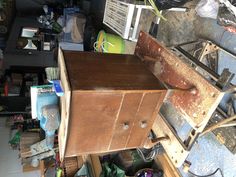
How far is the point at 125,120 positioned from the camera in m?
0.79

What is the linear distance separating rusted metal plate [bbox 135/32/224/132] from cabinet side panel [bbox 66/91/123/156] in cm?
23

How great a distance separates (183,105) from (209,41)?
2.01 ft

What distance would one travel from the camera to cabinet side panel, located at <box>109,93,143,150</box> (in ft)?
2.40

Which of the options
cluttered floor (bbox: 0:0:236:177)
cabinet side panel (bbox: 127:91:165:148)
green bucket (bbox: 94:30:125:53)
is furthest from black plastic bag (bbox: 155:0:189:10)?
green bucket (bbox: 94:30:125:53)

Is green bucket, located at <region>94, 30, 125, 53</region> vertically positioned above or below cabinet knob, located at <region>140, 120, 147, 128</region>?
below

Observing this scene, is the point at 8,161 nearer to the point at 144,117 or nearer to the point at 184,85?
Result: the point at 144,117

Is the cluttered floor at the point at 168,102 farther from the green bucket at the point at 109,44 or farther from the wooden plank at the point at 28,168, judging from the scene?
the wooden plank at the point at 28,168

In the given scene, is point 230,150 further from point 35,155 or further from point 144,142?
point 35,155

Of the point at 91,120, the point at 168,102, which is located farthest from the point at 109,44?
the point at 91,120

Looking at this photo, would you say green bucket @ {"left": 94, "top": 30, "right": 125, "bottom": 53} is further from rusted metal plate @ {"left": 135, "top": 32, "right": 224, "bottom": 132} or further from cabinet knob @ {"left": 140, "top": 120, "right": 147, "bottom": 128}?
cabinet knob @ {"left": 140, "top": 120, "right": 147, "bottom": 128}

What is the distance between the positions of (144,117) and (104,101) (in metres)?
0.19

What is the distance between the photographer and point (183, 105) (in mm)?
800

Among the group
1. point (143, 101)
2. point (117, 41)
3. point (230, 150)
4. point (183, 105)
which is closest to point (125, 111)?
point (143, 101)

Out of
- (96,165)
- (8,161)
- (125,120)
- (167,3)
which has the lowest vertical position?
(8,161)
